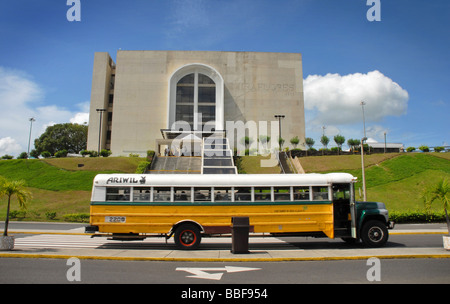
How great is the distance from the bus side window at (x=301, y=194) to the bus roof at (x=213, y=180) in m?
0.24

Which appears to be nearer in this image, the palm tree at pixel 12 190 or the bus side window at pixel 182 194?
the palm tree at pixel 12 190

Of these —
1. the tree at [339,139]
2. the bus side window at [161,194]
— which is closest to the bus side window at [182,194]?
the bus side window at [161,194]

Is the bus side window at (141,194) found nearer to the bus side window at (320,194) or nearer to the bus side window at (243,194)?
the bus side window at (243,194)

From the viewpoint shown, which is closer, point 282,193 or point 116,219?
point 116,219

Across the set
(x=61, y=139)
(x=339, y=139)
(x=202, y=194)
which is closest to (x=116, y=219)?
(x=202, y=194)

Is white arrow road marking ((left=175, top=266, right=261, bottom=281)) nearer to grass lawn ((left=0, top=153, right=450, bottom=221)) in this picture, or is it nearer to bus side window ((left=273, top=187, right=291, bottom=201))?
bus side window ((left=273, top=187, right=291, bottom=201))

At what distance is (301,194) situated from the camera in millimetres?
13109

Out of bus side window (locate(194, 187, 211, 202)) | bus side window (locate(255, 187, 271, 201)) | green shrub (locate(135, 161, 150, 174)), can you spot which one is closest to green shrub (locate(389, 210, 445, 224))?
bus side window (locate(255, 187, 271, 201))

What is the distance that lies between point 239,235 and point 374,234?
615 centimetres

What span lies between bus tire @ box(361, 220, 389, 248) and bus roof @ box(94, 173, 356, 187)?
2.11 m

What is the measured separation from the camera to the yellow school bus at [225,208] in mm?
12633

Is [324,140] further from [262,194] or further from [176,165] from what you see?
[262,194]

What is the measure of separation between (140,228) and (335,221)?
8.44m
